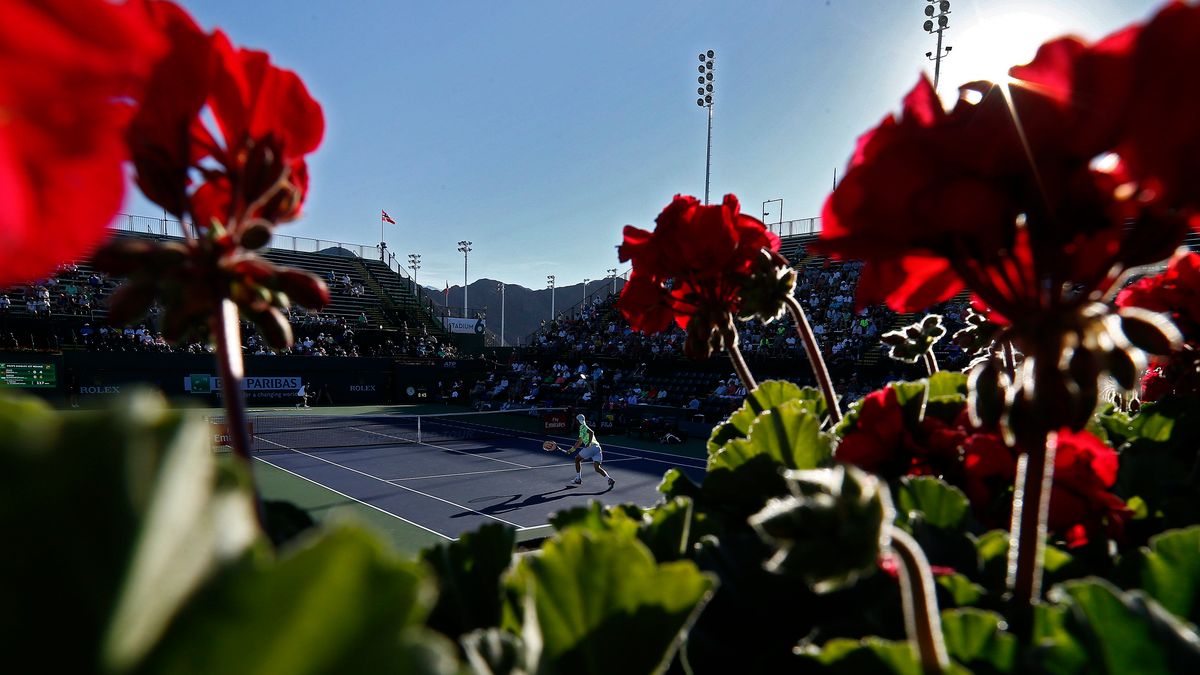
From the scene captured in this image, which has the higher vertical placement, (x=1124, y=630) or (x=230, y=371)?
(x=230, y=371)

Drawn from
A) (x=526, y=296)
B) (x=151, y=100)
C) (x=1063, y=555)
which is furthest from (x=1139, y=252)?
(x=526, y=296)

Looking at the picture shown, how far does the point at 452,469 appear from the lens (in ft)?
48.5

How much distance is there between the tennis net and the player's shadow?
17.7 feet

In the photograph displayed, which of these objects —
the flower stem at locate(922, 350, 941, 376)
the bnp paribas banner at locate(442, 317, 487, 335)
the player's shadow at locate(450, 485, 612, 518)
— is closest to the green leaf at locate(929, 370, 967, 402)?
the flower stem at locate(922, 350, 941, 376)

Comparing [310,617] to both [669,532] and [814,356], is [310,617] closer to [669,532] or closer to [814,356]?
[669,532]

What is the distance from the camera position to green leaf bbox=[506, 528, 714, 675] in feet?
1.56

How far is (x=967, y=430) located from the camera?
104 cm

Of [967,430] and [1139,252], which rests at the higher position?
[1139,252]

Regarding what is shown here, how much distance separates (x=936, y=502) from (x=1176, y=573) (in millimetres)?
232

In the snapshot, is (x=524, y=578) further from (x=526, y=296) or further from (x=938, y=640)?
(x=526, y=296)

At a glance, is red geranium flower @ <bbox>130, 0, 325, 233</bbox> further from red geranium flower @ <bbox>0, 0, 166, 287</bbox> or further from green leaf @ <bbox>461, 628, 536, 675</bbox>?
green leaf @ <bbox>461, 628, 536, 675</bbox>

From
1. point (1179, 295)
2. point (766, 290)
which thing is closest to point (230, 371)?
point (766, 290)

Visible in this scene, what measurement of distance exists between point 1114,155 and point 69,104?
23.9 inches

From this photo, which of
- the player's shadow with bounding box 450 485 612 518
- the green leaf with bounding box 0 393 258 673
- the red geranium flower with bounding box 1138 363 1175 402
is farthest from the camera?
the player's shadow with bounding box 450 485 612 518
